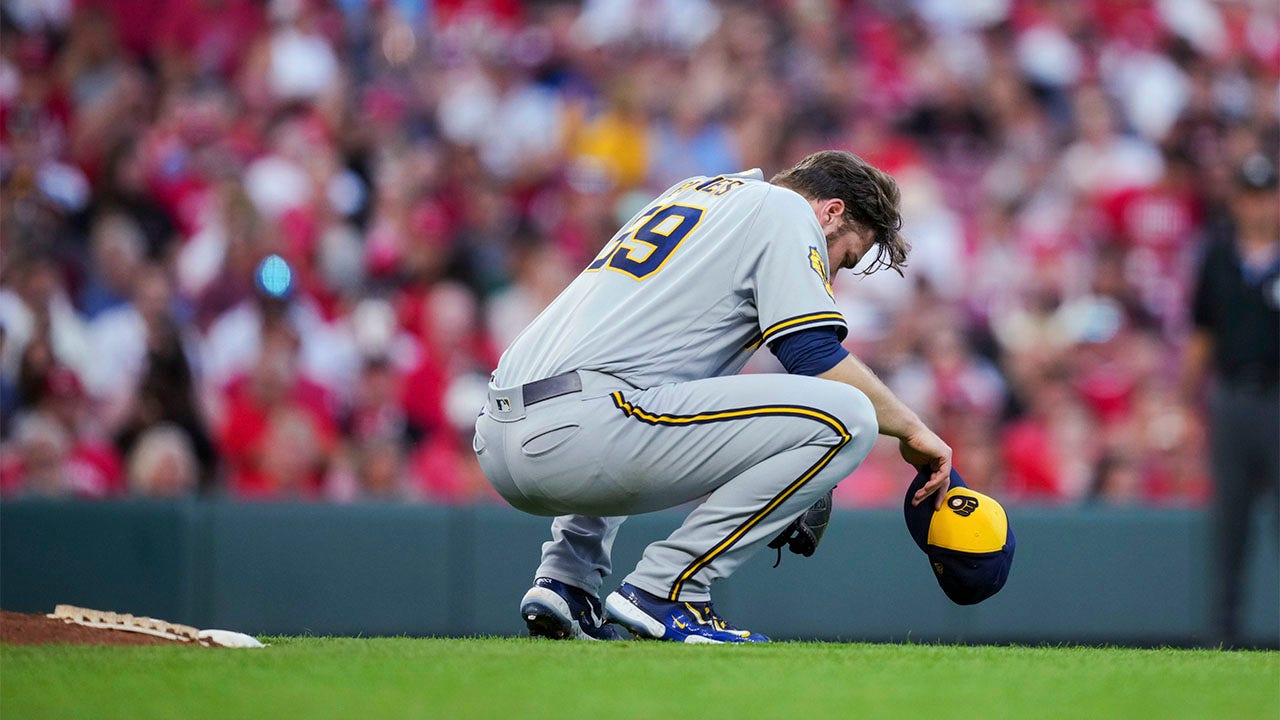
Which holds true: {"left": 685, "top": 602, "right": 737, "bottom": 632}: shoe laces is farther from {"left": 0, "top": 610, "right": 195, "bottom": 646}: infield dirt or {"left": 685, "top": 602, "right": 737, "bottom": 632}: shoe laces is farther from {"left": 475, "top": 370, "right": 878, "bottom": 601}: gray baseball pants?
{"left": 0, "top": 610, "right": 195, "bottom": 646}: infield dirt

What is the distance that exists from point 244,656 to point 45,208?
581 cm

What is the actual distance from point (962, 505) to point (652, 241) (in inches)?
45.5

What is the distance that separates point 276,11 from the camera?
1027cm

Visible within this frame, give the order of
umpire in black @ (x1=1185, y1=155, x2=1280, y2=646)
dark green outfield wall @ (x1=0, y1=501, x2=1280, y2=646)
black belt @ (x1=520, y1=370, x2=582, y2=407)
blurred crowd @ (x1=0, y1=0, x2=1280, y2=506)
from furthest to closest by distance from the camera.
Answer: blurred crowd @ (x1=0, y1=0, x2=1280, y2=506)
dark green outfield wall @ (x1=0, y1=501, x2=1280, y2=646)
umpire in black @ (x1=1185, y1=155, x2=1280, y2=646)
black belt @ (x1=520, y1=370, x2=582, y2=407)

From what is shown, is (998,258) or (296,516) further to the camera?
(998,258)

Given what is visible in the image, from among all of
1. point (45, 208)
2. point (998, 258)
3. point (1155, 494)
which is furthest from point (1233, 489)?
point (45, 208)

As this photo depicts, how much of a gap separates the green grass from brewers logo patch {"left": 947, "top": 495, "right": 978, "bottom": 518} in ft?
1.44

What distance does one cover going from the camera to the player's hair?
4.39 meters

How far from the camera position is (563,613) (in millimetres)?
4410

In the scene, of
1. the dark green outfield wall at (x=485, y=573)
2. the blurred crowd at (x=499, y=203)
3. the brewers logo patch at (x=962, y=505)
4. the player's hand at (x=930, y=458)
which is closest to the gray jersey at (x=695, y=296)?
the player's hand at (x=930, y=458)

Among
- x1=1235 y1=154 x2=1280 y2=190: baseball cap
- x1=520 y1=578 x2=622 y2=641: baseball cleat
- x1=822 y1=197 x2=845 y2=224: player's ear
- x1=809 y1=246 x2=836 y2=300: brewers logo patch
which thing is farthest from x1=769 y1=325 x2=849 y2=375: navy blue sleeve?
x1=1235 y1=154 x2=1280 y2=190: baseball cap

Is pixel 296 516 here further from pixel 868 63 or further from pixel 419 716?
pixel 868 63

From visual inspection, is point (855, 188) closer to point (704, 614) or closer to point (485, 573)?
point (704, 614)

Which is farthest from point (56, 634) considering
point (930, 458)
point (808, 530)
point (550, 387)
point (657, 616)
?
point (930, 458)
